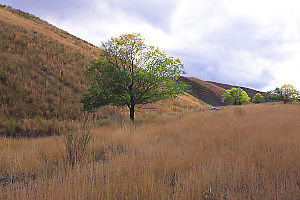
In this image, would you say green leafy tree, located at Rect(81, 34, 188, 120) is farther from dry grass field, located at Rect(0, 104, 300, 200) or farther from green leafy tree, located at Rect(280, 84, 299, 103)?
green leafy tree, located at Rect(280, 84, 299, 103)

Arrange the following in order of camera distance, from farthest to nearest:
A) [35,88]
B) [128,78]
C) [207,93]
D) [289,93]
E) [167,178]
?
[207,93]
[289,93]
[35,88]
[128,78]
[167,178]

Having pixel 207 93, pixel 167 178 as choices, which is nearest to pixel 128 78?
pixel 167 178

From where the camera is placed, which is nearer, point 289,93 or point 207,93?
point 289,93

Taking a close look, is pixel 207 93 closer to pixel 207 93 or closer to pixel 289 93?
pixel 207 93

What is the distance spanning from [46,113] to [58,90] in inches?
145

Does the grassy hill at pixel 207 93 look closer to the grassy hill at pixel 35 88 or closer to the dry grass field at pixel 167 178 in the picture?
the grassy hill at pixel 35 88

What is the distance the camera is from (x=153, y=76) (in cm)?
959

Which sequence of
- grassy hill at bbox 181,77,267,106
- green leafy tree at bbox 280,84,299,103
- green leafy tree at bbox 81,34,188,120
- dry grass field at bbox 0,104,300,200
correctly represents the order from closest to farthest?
1. dry grass field at bbox 0,104,300,200
2. green leafy tree at bbox 81,34,188,120
3. green leafy tree at bbox 280,84,299,103
4. grassy hill at bbox 181,77,267,106

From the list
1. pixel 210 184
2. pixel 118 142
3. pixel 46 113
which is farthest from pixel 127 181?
pixel 46 113

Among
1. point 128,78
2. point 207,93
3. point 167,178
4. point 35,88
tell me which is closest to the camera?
point 167,178

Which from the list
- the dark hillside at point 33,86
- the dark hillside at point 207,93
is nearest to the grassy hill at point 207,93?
the dark hillside at point 207,93

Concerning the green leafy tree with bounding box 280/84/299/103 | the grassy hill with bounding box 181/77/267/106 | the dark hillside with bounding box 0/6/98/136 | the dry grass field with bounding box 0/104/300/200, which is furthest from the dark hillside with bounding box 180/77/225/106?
the dry grass field with bounding box 0/104/300/200

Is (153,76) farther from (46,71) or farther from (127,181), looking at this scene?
(46,71)

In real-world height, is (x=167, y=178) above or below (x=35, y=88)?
below
